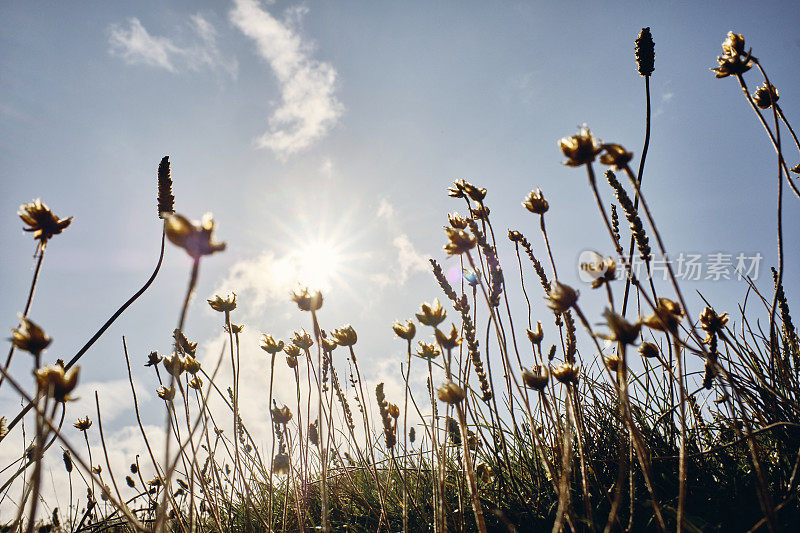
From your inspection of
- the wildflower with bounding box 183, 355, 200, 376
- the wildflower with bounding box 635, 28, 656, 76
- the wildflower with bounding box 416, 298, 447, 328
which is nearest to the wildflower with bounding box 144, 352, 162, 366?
the wildflower with bounding box 183, 355, 200, 376

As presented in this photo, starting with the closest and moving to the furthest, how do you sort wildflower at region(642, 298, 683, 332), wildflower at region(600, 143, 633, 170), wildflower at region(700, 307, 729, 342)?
1. wildflower at region(600, 143, 633, 170)
2. wildflower at region(642, 298, 683, 332)
3. wildflower at region(700, 307, 729, 342)

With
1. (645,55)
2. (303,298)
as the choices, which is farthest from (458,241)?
(645,55)

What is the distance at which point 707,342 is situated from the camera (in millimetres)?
2150

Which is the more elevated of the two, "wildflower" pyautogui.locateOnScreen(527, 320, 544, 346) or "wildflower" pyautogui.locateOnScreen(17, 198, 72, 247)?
"wildflower" pyautogui.locateOnScreen(17, 198, 72, 247)

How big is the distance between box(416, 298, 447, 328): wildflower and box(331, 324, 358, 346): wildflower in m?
0.59

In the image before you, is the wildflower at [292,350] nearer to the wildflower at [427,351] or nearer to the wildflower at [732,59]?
the wildflower at [427,351]

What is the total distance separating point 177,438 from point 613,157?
3187mm

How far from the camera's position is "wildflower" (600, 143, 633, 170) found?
61.4 inches

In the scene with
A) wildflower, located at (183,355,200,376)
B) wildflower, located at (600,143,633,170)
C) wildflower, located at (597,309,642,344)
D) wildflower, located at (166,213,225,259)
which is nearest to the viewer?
wildflower, located at (166,213,225,259)

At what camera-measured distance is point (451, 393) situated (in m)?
1.53

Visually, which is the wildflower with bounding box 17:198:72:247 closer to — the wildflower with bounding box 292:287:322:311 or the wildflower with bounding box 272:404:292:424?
the wildflower with bounding box 292:287:322:311

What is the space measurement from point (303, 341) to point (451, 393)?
5.74 ft

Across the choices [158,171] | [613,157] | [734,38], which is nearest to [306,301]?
[158,171]

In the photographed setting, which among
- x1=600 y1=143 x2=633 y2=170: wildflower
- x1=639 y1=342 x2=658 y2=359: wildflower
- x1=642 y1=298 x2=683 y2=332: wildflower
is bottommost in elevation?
x1=639 y1=342 x2=658 y2=359: wildflower
